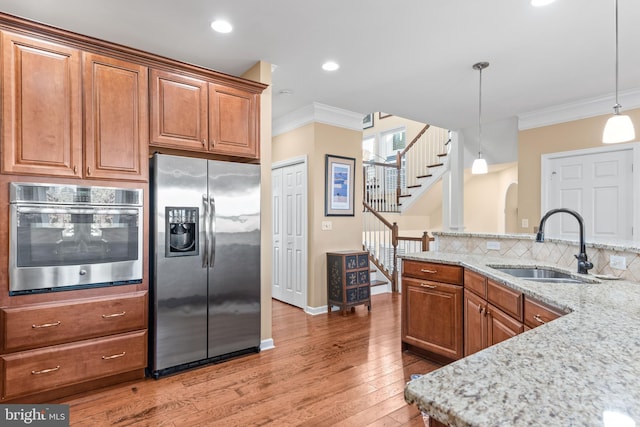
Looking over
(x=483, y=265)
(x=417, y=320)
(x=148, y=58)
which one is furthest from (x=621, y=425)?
(x=148, y=58)

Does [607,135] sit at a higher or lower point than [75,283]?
higher

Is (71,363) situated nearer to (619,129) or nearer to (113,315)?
(113,315)

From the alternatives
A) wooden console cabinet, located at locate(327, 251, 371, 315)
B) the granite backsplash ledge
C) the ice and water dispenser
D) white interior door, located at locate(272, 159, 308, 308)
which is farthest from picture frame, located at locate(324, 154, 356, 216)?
the ice and water dispenser

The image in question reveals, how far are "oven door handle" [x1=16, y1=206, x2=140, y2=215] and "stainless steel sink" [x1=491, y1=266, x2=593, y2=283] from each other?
279cm

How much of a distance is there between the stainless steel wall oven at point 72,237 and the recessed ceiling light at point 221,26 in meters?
1.39

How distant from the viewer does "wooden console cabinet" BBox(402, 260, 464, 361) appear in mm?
2729

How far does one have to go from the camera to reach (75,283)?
2.38 m

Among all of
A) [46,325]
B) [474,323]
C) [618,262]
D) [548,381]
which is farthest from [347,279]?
[548,381]

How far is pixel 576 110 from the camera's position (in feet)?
14.7

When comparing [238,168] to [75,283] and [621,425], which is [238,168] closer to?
[75,283]

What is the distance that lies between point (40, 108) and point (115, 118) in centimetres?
43

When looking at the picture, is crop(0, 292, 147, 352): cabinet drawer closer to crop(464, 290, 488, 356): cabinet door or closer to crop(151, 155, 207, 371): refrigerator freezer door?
crop(151, 155, 207, 371): refrigerator freezer door

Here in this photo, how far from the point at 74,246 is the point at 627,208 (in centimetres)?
562

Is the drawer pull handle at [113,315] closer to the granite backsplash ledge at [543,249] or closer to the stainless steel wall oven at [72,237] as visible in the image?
the stainless steel wall oven at [72,237]
